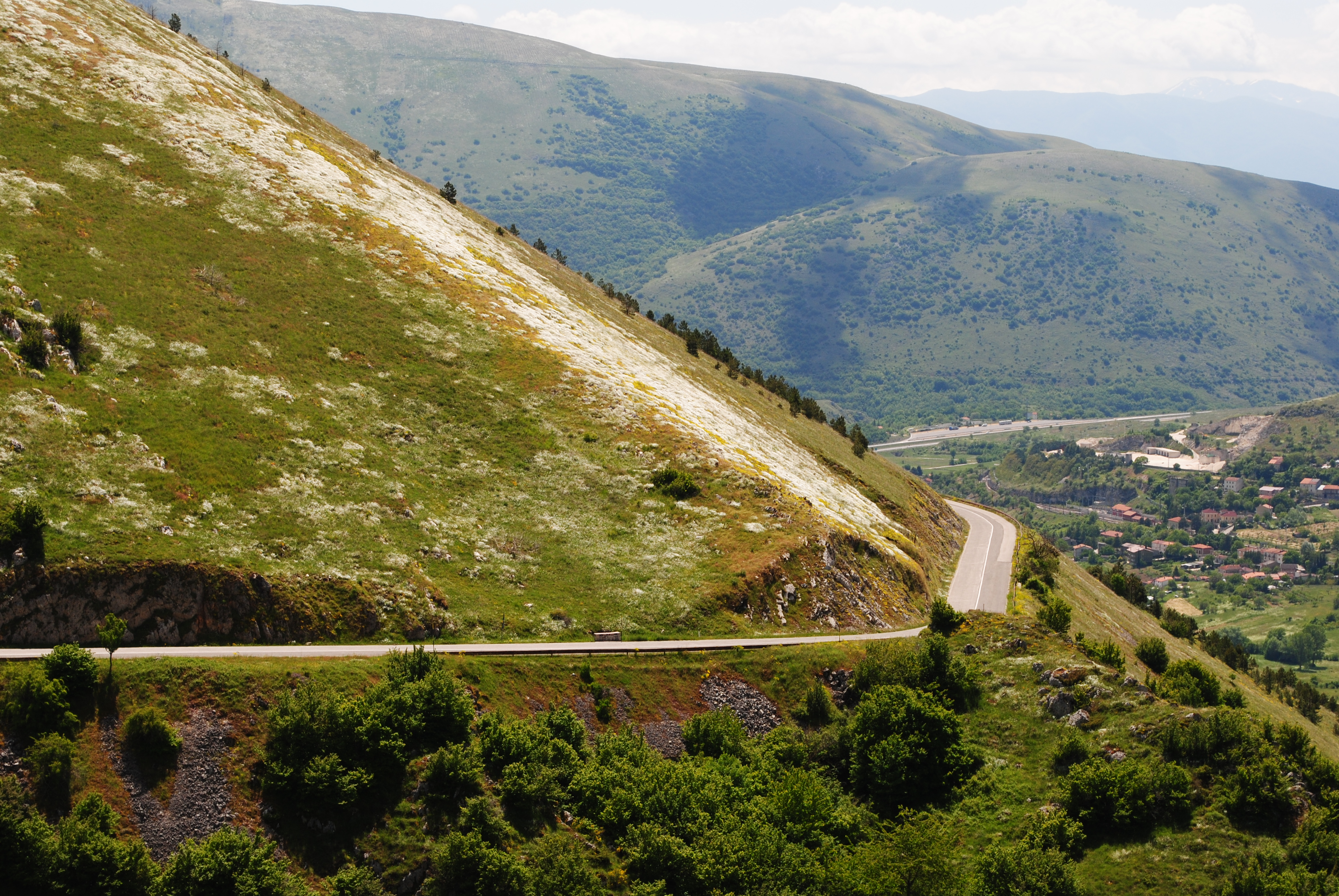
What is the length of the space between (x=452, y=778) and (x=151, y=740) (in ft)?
44.3

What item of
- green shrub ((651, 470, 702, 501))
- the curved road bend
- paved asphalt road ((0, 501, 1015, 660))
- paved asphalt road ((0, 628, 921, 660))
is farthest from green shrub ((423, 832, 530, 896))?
the curved road bend

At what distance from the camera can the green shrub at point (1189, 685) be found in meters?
62.2

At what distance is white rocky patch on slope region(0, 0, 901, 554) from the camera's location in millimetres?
86875

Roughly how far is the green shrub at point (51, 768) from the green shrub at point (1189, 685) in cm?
5970

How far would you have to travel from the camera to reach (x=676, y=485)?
245ft

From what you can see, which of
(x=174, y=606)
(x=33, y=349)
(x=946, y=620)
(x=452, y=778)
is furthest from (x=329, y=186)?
(x=946, y=620)

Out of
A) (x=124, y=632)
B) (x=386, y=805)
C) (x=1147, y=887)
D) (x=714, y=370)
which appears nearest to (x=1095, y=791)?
(x=1147, y=887)

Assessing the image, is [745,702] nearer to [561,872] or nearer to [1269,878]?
[561,872]

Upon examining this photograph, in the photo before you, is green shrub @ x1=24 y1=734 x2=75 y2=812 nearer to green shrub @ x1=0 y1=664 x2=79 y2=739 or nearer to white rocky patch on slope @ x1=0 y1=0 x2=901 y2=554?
green shrub @ x1=0 y1=664 x2=79 y2=739

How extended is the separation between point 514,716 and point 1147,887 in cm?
3323

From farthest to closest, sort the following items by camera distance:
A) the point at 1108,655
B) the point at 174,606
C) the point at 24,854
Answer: the point at 1108,655, the point at 174,606, the point at 24,854

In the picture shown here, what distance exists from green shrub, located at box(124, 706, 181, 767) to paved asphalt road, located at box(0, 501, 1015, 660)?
4963 mm

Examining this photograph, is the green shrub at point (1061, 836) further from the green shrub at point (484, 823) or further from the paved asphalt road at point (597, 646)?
the green shrub at point (484, 823)

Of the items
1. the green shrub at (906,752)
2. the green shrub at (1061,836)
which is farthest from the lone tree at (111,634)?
the green shrub at (1061,836)
